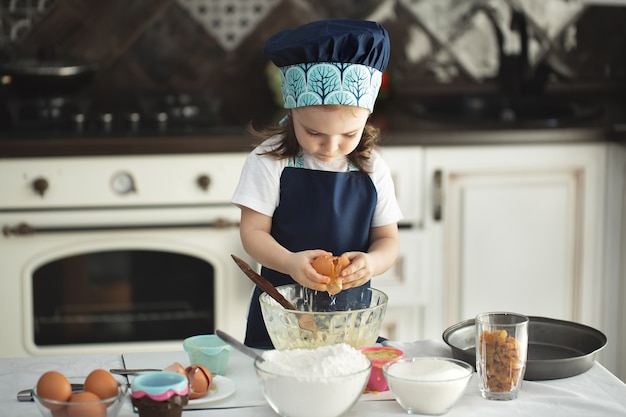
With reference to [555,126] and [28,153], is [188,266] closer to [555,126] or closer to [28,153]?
[28,153]

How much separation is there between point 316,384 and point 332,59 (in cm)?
54

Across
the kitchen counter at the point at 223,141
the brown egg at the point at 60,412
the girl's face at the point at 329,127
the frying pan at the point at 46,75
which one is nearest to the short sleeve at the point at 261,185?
the girl's face at the point at 329,127

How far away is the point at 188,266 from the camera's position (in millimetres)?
2807

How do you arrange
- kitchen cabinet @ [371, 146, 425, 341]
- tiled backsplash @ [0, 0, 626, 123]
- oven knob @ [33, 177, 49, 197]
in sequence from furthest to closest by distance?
1. tiled backsplash @ [0, 0, 626, 123]
2. kitchen cabinet @ [371, 146, 425, 341]
3. oven knob @ [33, 177, 49, 197]

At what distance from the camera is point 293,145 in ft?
5.64

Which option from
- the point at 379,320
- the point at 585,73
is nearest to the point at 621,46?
the point at 585,73

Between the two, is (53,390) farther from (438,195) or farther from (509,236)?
(509,236)

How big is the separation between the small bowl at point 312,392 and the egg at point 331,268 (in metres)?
0.22

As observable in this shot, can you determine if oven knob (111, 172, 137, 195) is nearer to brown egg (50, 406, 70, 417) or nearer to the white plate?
the white plate

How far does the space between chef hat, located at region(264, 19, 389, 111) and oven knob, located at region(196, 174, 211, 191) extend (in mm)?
1158

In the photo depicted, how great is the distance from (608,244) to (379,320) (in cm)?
165

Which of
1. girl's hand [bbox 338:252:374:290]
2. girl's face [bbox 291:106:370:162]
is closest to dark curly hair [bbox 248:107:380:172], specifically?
girl's face [bbox 291:106:370:162]

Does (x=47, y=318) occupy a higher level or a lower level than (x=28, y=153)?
lower

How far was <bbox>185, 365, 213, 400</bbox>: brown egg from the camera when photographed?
137 cm
